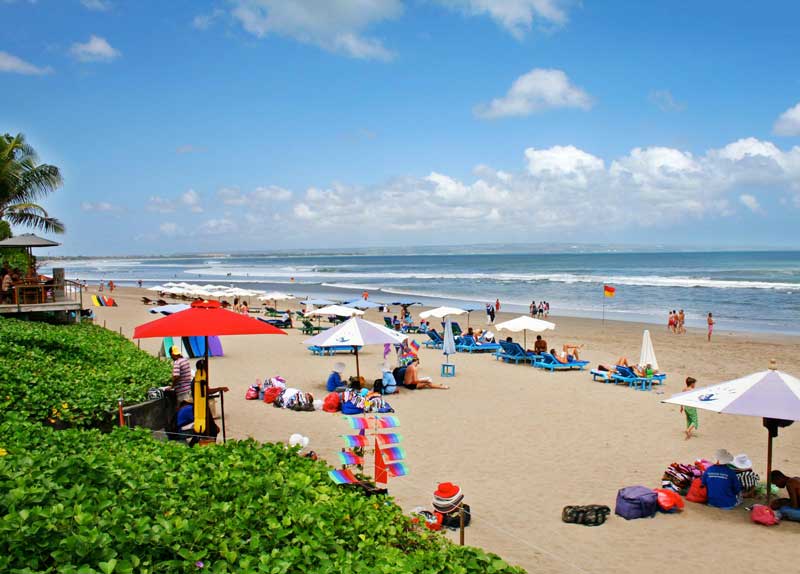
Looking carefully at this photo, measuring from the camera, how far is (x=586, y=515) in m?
6.97

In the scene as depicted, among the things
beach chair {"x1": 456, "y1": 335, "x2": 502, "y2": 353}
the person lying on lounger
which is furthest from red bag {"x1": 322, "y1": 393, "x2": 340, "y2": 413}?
beach chair {"x1": 456, "y1": 335, "x2": 502, "y2": 353}

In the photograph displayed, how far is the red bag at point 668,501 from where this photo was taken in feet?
24.0

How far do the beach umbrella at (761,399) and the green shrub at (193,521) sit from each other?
4.65 meters

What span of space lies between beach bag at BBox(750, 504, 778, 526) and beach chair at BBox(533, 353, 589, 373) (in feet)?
32.3

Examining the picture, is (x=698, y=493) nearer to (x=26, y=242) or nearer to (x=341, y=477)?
(x=341, y=477)

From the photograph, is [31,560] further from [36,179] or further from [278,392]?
[36,179]

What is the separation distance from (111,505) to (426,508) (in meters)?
4.25

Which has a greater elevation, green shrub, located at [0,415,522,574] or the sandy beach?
green shrub, located at [0,415,522,574]

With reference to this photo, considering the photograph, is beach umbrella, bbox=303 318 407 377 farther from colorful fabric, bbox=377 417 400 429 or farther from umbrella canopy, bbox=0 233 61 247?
umbrella canopy, bbox=0 233 61 247

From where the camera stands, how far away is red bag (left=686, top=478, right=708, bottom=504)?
7.69 metres

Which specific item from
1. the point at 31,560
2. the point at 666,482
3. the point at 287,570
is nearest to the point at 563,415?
the point at 666,482

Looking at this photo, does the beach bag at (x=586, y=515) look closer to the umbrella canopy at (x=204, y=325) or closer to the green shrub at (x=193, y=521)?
the green shrub at (x=193, y=521)

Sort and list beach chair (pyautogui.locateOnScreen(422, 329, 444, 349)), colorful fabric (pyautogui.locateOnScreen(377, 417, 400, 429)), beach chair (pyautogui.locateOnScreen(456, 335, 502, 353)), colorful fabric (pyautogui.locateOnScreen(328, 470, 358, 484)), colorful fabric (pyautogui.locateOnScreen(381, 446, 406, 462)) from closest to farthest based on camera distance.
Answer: colorful fabric (pyautogui.locateOnScreen(328, 470, 358, 484)) → colorful fabric (pyautogui.locateOnScreen(381, 446, 406, 462)) → colorful fabric (pyautogui.locateOnScreen(377, 417, 400, 429)) → beach chair (pyautogui.locateOnScreen(456, 335, 502, 353)) → beach chair (pyautogui.locateOnScreen(422, 329, 444, 349))

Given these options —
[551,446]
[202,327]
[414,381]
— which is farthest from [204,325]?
[414,381]
